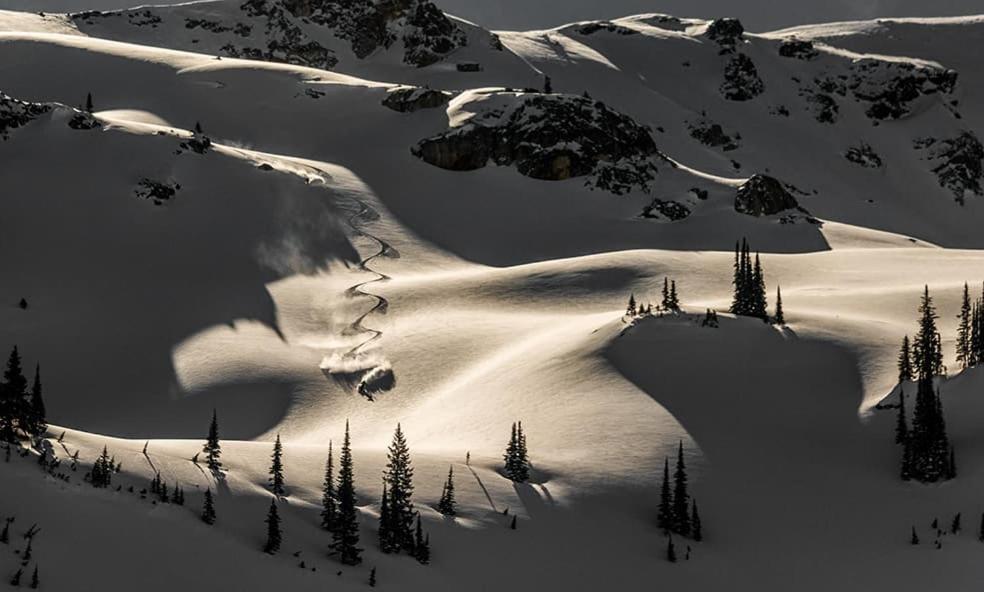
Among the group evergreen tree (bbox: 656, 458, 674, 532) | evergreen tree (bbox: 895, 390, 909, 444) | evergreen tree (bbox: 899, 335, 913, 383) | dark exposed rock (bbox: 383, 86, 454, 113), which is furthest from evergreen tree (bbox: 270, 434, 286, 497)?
dark exposed rock (bbox: 383, 86, 454, 113)

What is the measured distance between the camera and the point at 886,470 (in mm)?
79312

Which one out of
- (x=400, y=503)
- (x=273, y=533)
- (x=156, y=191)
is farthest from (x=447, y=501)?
(x=156, y=191)

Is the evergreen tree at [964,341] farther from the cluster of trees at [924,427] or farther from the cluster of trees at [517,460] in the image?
the cluster of trees at [517,460]

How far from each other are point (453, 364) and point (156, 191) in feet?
173

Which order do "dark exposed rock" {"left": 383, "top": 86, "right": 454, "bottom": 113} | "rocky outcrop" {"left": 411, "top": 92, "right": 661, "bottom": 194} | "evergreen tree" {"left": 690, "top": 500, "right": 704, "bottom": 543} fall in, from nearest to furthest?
"evergreen tree" {"left": 690, "top": 500, "right": 704, "bottom": 543} → "rocky outcrop" {"left": 411, "top": 92, "right": 661, "bottom": 194} → "dark exposed rock" {"left": 383, "top": 86, "right": 454, "bottom": 113}

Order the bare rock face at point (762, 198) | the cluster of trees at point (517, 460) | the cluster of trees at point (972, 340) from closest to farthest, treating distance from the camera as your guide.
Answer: the cluster of trees at point (517, 460)
the cluster of trees at point (972, 340)
the bare rock face at point (762, 198)

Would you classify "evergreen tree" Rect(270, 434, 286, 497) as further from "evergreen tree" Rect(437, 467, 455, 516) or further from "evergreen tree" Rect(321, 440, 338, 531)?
"evergreen tree" Rect(437, 467, 455, 516)

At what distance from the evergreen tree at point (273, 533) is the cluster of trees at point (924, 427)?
131ft

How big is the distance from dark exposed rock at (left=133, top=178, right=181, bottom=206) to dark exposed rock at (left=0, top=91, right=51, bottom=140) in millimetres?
18188

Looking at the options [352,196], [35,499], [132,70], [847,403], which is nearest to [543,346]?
[847,403]

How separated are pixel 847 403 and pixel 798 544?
18.8 metres

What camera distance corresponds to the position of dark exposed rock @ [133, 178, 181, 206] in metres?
138

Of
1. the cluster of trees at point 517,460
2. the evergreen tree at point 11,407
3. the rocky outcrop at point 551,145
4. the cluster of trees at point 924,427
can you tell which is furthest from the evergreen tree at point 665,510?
the rocky outcrop at point 551,145

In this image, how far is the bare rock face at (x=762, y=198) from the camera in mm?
168500
